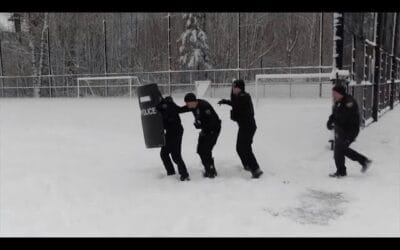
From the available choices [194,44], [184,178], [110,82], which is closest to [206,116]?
[184,178]

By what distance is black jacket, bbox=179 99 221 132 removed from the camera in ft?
22.3

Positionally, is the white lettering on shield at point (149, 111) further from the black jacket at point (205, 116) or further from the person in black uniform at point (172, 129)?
the black jacket at point (205, 116)

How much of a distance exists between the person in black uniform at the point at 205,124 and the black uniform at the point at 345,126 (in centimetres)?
192

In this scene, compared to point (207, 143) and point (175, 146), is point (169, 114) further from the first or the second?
point (207, 143)

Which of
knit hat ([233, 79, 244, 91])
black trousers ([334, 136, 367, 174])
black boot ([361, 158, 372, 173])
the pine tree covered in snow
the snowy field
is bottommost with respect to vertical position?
the snowy field

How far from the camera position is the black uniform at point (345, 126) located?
6.78m

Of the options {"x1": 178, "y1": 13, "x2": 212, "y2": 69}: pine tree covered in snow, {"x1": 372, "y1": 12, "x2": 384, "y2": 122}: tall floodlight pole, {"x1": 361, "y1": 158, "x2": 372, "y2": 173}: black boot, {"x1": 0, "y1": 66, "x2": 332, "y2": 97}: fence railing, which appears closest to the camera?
{"x1": 361, "y1": 158, "x2": 372, "y2": 173}: black boot

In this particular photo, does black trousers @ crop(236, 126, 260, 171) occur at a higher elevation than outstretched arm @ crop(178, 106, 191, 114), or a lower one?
lower

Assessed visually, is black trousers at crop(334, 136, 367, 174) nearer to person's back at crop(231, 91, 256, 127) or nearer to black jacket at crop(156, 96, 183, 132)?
person's back at crop(231, 91, 256, 127)

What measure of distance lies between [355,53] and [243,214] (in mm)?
6427

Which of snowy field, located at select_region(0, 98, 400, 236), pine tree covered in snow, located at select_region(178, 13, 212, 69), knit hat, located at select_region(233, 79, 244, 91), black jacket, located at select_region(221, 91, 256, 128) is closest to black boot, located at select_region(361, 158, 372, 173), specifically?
snowy field, located at select_region(0, 98, 400, 236)

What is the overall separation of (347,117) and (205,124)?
2.31m

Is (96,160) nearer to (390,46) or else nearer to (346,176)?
(346,176)

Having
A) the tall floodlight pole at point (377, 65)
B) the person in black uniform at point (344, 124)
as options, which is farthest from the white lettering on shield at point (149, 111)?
the tall floodlight pole at point (377, 65)
